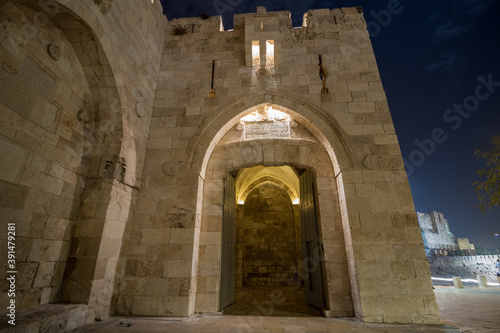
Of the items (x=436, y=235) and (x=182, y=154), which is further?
(x=436, y=235)

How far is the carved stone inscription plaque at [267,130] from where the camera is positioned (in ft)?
15.8

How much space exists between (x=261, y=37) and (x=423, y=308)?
578 centimetres

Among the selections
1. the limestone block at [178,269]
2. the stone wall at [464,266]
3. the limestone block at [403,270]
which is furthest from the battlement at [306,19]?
the stone wall at [464,266]

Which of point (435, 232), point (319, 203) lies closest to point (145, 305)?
point (319, 203)

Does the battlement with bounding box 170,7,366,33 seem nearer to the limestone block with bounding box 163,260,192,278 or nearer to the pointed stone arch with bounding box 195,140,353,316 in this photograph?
the pointed stone arch with bounding box 195,140,353,316

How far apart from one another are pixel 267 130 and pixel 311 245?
2.59m

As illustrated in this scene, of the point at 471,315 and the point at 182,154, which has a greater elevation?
the point at 182,154

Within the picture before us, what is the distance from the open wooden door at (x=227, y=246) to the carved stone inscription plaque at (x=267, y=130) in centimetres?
105

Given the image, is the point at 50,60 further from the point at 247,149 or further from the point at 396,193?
the point at 396,193

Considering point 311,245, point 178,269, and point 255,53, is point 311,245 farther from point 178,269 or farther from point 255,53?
point 255,53

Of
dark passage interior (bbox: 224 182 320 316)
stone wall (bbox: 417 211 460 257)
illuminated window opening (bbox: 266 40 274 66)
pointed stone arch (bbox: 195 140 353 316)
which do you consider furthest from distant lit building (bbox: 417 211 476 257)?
illuminated window opening (bbox: 266 40 274 66)

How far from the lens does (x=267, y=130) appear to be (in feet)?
16.0

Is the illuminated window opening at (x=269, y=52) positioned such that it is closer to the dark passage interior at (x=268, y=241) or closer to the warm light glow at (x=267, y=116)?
the warm light glow at (x=267, y=116)

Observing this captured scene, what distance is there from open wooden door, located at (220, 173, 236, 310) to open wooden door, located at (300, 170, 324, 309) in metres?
1.64
